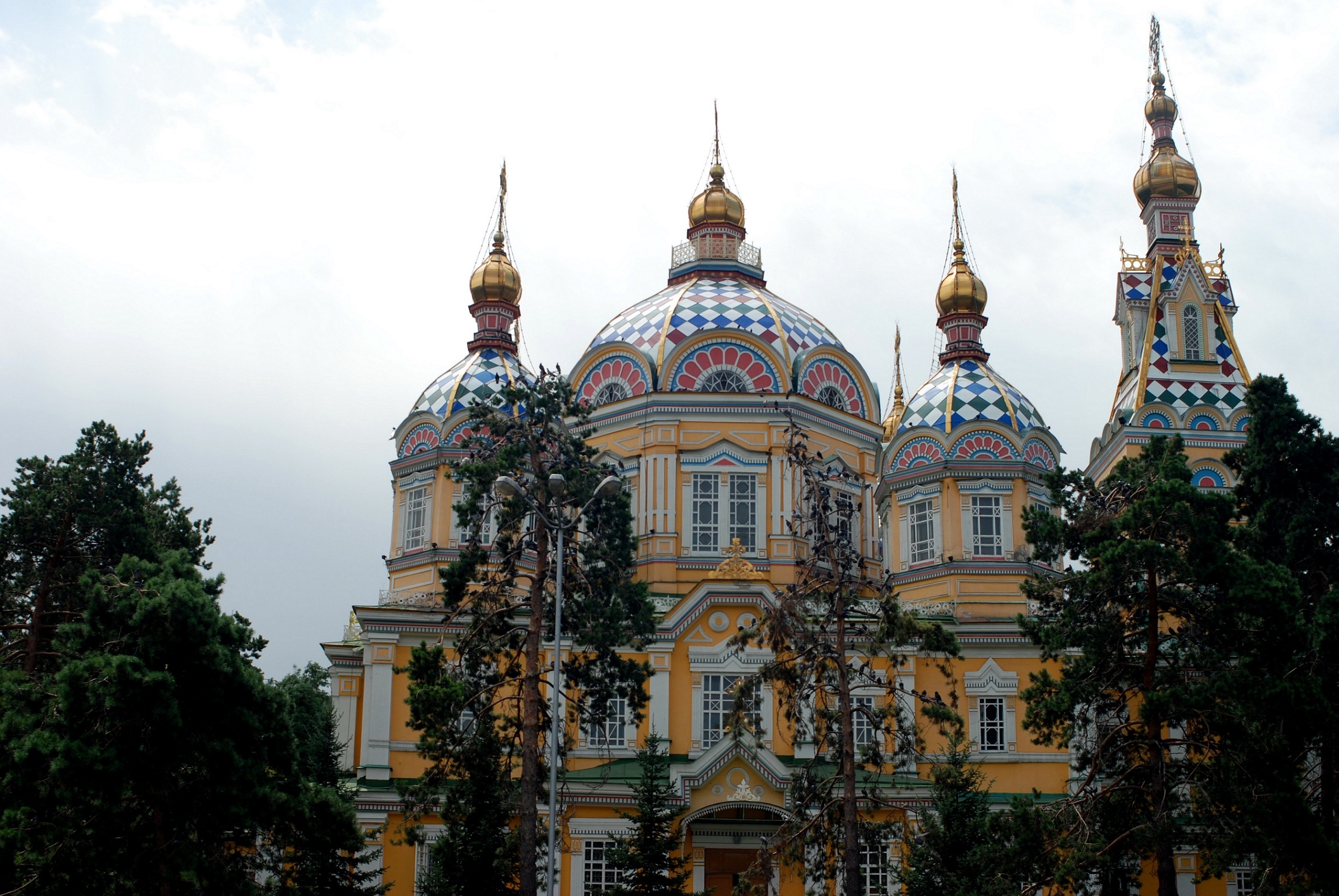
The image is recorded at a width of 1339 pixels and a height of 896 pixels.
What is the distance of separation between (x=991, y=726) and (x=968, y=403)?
801 centimetres

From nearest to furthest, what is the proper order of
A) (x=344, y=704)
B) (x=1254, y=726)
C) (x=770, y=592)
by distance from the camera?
1. (x=1254, y=726)
2. (x=770, y=592)
3. (x=344, y=704)

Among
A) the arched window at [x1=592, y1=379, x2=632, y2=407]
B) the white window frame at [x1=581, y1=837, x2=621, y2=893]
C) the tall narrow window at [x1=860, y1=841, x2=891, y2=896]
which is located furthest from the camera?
the arched window at [x1=592, y1=379, x2=632, y2=407]

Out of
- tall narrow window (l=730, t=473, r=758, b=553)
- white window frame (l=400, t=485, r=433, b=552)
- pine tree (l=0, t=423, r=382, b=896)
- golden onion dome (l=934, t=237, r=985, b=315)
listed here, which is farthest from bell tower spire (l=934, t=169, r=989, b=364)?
pine tree (l=0, t=423, r=382, b=896)

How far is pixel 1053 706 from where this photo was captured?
21922 mm

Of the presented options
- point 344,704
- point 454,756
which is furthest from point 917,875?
point 344,704

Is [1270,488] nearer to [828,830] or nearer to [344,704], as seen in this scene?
[828,830]

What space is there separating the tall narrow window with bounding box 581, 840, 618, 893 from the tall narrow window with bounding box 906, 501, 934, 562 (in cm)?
1091

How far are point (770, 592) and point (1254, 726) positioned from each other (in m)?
12.2

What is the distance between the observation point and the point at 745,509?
113ft

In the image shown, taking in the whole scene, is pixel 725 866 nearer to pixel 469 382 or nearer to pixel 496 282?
pixel 469 382

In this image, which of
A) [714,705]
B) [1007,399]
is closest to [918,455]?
[1007,399]

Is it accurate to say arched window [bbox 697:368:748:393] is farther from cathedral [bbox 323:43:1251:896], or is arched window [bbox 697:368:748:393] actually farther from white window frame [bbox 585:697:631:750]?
white window frame [bbox 585:697:631:750]

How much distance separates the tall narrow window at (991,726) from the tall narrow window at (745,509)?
21.0ft

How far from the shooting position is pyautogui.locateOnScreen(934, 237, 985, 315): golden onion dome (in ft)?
128
